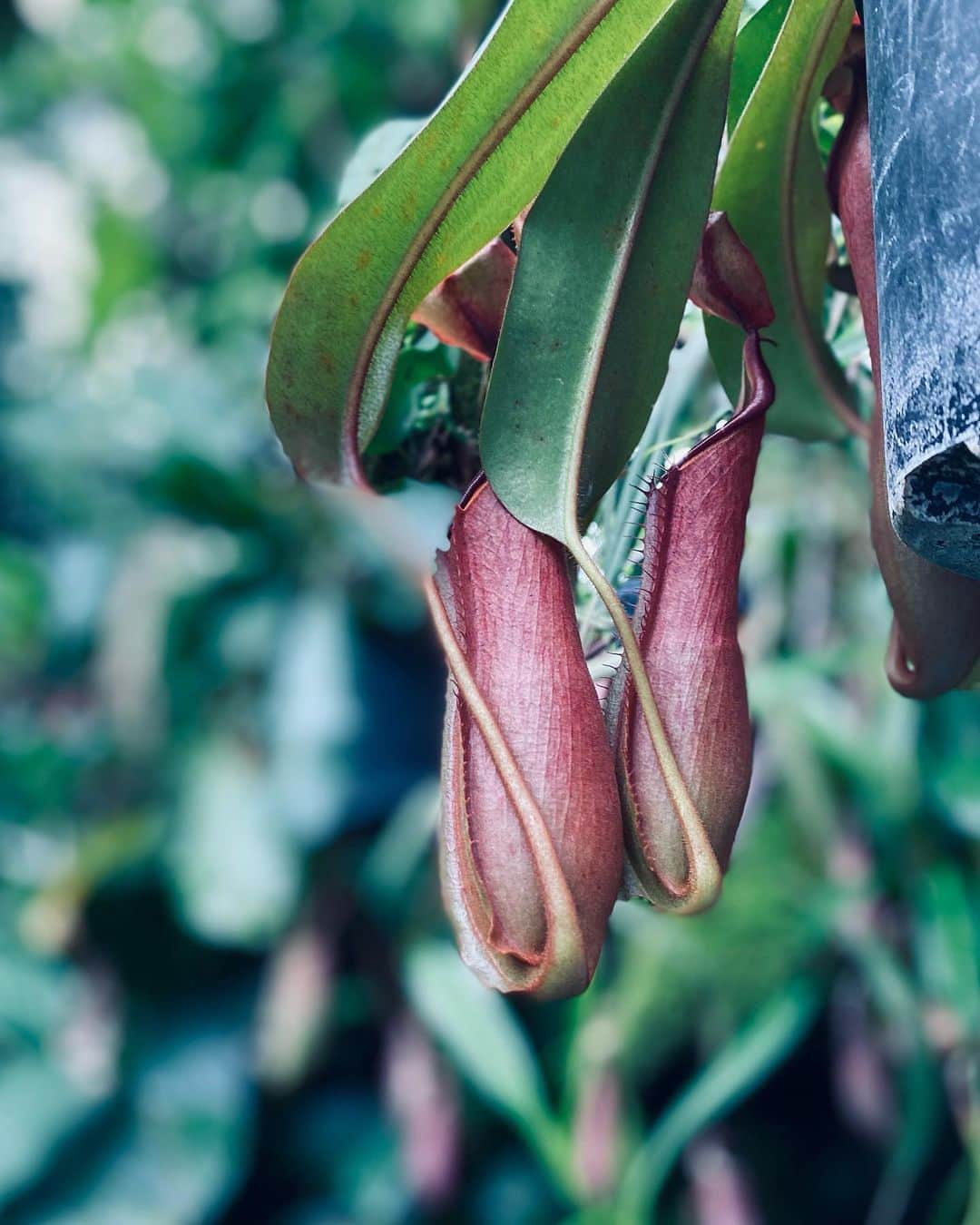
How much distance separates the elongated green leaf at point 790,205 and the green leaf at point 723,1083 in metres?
0.85

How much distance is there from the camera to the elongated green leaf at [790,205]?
15.3 inches

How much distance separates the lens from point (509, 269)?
382 mm

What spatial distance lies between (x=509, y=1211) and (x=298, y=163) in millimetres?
1843

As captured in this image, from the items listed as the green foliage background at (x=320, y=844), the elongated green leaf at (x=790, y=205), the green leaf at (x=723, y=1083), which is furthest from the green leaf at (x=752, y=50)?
the green leaf at (x=723, y=1083)

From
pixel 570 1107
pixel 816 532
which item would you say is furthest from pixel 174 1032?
pixel 816 532

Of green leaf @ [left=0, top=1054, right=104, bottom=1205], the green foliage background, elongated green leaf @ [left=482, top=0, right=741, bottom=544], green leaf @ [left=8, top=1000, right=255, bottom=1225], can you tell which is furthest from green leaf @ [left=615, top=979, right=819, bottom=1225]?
elongated green leaf @ [left=482, top=0, right=741, bottom=544]

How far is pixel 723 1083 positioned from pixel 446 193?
1.03 m

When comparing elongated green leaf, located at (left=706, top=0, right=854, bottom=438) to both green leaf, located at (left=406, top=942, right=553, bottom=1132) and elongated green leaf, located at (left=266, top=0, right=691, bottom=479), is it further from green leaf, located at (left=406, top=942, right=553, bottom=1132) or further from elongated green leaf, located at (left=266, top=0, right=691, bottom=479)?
green leaf, located at (left=406, top=942, right=553, bottom=1132)

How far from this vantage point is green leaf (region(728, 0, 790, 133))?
1.38 feet

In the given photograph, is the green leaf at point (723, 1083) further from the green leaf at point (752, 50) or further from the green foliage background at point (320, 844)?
the green leaf at point (752, 50)

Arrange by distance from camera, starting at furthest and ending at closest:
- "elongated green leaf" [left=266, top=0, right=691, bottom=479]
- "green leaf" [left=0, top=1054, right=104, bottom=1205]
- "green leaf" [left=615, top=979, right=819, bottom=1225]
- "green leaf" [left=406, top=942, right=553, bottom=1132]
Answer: "green leaf" [left=0, top=1054, right=104, bottom=1205]
"green leaf" [left=406, top=942, right=553, bottom=1132]
"green leaf" [left=615, top=979, right=819, bottom=1225]
"elongated green leaf" [left=266, top=0, right=691, bottom=479]

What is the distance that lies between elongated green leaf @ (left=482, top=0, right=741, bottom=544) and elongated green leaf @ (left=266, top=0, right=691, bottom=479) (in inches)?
0.8

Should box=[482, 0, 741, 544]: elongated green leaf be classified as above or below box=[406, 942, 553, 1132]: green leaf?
above

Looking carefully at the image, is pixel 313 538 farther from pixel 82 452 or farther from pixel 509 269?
pixel 509 269
